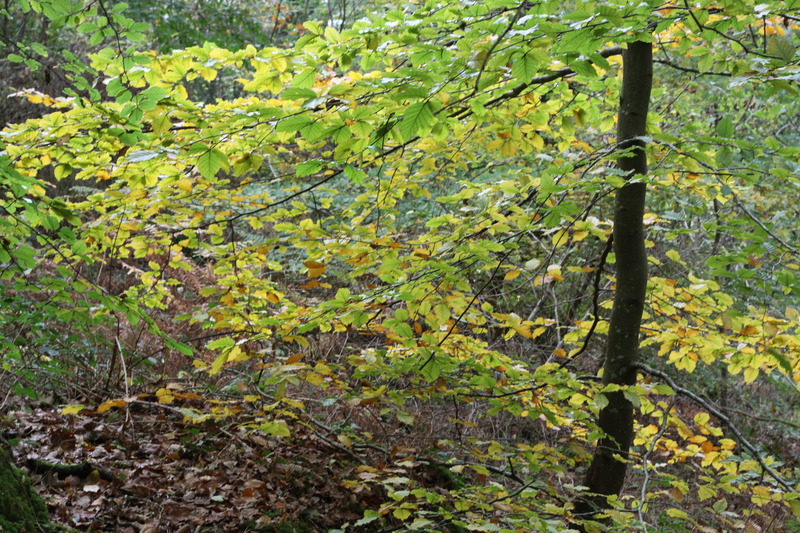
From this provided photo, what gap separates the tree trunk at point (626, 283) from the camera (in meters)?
3.10

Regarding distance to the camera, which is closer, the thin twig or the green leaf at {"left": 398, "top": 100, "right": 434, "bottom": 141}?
the green leaf at {"left": 398, "top": 100, "right": 434, "bottom": 141}

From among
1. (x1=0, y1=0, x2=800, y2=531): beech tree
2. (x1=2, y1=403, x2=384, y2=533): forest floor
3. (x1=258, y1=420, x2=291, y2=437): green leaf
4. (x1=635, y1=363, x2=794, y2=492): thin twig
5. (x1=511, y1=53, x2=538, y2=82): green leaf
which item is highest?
(x1=511, y1=53, x2=538, y2=82): green leaf

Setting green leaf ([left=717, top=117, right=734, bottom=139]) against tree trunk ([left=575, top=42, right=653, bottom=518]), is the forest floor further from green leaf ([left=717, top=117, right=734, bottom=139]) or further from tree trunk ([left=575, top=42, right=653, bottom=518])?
green leaf ([left=717, top=117, right=734, bottom=139])

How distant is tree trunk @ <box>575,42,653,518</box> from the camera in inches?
122

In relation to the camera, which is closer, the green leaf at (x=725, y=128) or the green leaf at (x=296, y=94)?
the green leaf at (x=296, y=94)

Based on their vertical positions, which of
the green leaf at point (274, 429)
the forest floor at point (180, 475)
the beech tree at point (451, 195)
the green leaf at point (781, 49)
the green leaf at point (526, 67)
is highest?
the green leaf at point (781, 49)

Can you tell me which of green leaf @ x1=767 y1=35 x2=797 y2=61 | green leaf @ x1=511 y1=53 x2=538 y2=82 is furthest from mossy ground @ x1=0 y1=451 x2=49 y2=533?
green leaf @ x1=767 y1=35 x2=797 y2=61

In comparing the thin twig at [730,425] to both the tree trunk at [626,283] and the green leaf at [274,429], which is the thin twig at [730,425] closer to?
the tree trunk at [626,283]

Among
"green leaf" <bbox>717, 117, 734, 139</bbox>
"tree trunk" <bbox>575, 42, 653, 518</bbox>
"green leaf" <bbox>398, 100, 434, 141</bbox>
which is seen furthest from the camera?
"tree trunk" <bbox>575, 42, 653, 518</bbox>

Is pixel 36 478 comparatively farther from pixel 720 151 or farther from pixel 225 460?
pixel 720 151

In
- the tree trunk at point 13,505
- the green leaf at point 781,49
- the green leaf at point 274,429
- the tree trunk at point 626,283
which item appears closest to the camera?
the tree trunk at point 13,505

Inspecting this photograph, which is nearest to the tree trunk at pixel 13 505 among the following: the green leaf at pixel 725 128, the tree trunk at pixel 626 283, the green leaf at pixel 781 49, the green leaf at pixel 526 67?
the green leaf at pixel 526 67

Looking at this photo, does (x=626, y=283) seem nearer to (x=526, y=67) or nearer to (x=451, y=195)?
(x=451, y=195)

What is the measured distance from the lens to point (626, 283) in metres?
3.26
